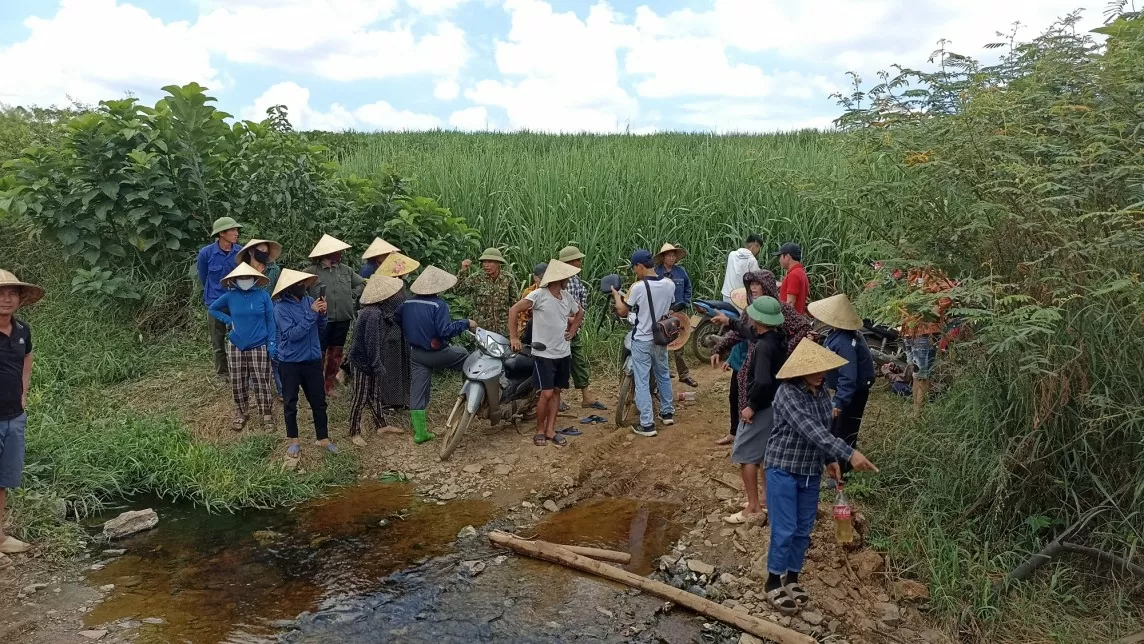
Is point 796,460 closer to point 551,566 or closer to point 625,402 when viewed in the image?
point 551,566

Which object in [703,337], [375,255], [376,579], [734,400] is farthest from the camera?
[703,337]

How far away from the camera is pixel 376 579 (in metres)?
4.98

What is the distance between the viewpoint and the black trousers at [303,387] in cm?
661

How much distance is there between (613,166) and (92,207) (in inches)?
264

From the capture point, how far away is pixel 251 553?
535 centimetres

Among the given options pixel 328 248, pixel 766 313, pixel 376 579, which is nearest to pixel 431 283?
pixel 328 248

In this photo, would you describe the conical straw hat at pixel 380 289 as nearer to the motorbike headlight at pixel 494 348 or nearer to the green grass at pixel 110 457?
the motorbike headlight at pixel 494 348

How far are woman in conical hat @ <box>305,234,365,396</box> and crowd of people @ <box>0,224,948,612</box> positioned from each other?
0.01 m

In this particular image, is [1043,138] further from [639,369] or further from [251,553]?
[251,553]

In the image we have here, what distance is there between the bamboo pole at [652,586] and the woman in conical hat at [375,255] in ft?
10.5

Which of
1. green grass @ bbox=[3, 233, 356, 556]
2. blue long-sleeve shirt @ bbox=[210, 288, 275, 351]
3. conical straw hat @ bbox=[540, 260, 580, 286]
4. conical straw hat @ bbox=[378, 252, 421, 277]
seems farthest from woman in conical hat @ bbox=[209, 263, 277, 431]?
conical straw hat @ bbox=[540, 260, 580, 286]

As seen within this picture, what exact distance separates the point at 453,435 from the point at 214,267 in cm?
272

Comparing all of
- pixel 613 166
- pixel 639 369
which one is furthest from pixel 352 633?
pixel 613 166

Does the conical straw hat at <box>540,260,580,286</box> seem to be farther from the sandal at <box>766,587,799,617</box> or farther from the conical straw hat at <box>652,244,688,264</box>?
the sandal at <box>766,587,799,617</box>
